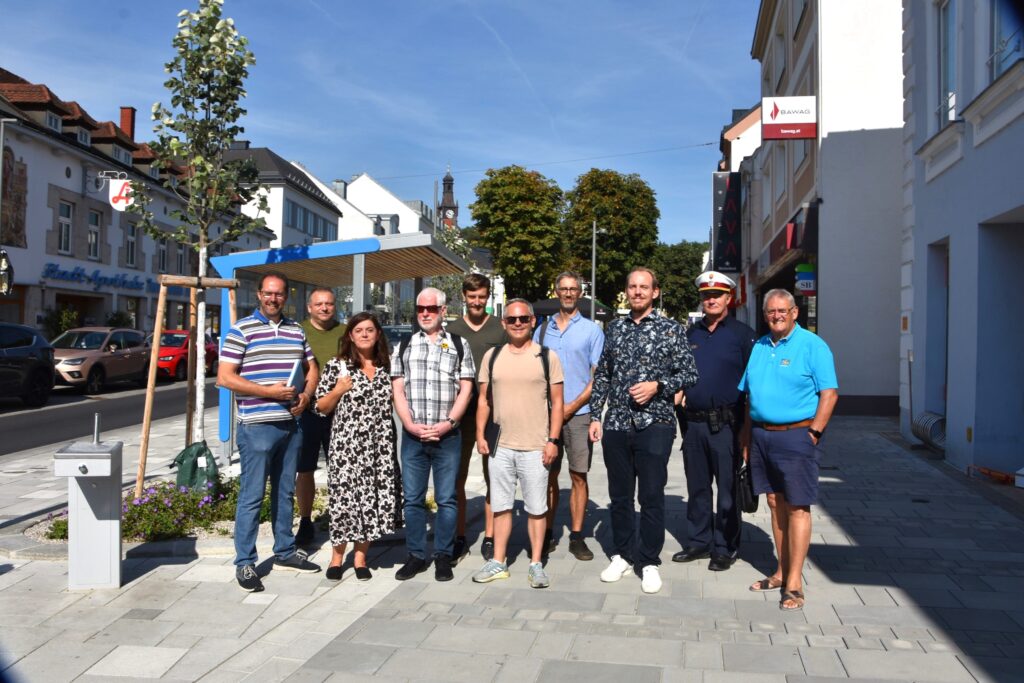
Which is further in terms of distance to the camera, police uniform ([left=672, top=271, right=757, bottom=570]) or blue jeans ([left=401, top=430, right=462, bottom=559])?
police uniform ([left=672, top=271, right=757, bottom=570])

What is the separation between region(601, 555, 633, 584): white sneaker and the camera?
5664 millimetres

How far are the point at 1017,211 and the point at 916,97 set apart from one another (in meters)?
3.88

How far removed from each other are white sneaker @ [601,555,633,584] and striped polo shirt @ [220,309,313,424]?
221 cm

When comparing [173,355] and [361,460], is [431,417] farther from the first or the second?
[173,355]

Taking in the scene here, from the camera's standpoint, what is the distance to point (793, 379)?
5.18m

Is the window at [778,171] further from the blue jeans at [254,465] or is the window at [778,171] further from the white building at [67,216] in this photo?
the blue jeans at [254,465]

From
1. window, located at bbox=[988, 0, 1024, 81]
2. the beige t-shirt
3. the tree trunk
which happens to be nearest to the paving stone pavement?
the beige t-shirt

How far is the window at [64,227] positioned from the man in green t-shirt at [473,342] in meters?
28.8

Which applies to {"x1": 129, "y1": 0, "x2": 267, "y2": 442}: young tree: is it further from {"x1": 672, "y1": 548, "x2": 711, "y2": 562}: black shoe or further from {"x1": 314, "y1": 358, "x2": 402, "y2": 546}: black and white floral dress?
{"x1": 672, "y1": 548, "x2": 711, "y2": 562}: black shoe

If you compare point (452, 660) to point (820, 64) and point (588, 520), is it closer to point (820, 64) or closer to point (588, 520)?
point (588, 520)

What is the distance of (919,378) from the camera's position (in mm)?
11688

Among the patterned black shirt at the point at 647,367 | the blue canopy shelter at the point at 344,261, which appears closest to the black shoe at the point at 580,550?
the patterned black shirt at the point at 647,367

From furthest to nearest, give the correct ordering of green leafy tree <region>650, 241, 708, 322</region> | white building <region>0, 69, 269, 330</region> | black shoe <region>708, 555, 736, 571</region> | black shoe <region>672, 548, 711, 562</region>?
green leafy tree <region>650, 241, 708, 322</region>
white building <region>0, 69, 269, 330</region>
black shoe <region>672, 548, 711, 562</region>
black shoe <region>708, 555, 736, 571</region>

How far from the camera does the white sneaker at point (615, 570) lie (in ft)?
18.6
